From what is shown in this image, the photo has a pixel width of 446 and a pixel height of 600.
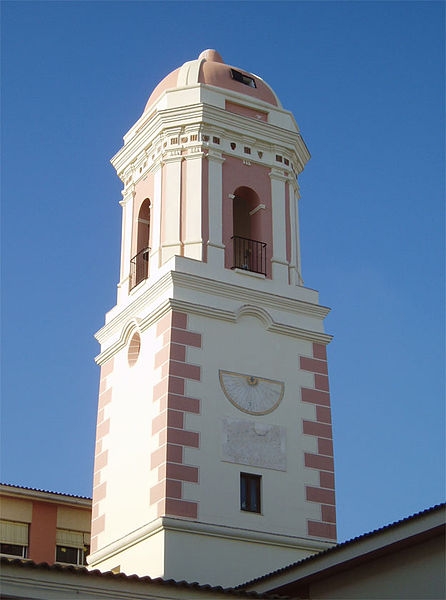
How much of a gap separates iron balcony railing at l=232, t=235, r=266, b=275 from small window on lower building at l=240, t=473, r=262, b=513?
217 inches

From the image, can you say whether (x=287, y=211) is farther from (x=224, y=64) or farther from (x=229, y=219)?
(x=224, y=64)

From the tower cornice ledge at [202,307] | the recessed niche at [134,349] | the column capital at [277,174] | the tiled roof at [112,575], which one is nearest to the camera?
the tiled roof at [112,575]

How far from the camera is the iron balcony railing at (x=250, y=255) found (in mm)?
28500

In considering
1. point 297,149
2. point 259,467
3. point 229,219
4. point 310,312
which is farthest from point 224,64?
point 259,467

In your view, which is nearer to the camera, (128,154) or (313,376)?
(313,376)

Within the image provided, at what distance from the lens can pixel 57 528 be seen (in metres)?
31.2

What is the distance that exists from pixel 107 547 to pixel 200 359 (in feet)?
16.0

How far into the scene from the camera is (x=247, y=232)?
30797mm

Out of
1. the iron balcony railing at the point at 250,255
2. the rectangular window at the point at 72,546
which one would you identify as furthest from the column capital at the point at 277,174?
the rectangular window at the point at 72,546

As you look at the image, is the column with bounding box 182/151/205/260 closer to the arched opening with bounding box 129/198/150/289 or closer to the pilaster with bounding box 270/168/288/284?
the arched opening with bounding box 129/198/150/289

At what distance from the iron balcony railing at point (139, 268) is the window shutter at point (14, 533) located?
7.44 m

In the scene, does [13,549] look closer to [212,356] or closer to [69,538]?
[69,538]

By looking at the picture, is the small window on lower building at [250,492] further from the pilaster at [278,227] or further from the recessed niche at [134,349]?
the pilaster at [278,227]

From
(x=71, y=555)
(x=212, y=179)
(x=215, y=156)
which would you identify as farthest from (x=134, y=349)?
(x=71, y=555)
